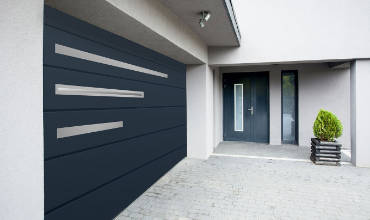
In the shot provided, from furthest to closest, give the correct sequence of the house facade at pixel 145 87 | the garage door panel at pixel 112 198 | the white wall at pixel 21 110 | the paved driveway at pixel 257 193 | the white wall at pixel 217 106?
1. the white wall at pixel 217 106
2. the paved driveway at pixel 257 193
3. the garage door panel at pixel 112 198
4. the house facade at pixel 145 87
5. the white wall at pixel 21 110

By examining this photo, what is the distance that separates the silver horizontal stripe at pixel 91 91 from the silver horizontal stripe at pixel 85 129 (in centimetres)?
35

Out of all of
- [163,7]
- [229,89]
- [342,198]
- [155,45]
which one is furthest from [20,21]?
[229,89]

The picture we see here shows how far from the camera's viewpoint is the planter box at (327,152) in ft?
17.8

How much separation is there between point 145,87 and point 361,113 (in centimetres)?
478

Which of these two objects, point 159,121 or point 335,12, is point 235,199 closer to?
point 159,121

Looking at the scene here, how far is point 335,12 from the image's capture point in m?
5.54

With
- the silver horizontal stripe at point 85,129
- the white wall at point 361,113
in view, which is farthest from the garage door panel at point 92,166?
the white wall at point 361,113

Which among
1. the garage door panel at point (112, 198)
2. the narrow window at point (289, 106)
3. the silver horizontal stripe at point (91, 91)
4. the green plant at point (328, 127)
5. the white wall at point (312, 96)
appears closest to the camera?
the silver horizontal stripe at point (91, 91)

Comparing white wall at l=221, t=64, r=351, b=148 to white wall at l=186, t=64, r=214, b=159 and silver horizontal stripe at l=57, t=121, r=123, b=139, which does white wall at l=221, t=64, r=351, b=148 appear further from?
silver horizontal stripe at l=57, t=121, r=123, b=139

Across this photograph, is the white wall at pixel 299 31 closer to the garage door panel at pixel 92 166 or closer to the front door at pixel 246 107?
the front door at pixel 246 107

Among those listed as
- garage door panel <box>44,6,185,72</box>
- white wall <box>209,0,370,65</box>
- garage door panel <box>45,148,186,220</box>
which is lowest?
garage door panel <box>45,148,186,220</box>

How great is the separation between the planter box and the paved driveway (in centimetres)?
22

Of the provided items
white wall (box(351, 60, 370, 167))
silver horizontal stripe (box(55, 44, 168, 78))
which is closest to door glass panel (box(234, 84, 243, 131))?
white wall (box(351, 60, 370, 167))

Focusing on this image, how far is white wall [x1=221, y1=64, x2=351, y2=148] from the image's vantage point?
7.36 metres
